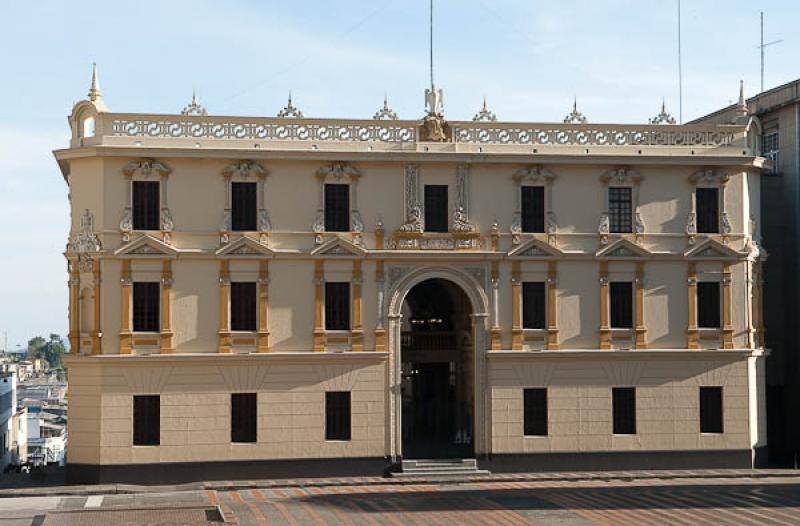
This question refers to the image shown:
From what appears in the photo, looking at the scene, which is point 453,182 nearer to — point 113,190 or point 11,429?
point 113,190

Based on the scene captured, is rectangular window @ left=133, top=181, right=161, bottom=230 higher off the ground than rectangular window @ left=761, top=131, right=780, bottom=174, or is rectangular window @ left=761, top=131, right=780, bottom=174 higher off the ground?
rectangular window @ left=761, top=131, right=780, bottom=174

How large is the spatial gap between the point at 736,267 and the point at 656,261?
3041mm

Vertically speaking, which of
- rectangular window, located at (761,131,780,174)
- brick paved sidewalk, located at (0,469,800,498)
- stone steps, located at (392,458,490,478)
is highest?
rectangular window, located at (761,131,780,174)

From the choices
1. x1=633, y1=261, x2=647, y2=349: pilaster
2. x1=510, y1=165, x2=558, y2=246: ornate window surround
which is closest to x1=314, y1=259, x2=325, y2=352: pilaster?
x1=510, y1=165, x2=558, y2=246: ornate window surround

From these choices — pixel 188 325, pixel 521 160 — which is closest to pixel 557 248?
pixel 521 160

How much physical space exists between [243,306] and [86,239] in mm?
5672

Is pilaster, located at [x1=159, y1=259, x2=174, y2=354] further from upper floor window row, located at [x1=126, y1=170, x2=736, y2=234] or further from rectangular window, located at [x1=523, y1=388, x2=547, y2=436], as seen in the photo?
rectangular window, located at [x1=523, y1=388, x2=547, y2=436]

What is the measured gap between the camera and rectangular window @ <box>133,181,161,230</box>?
38406 mm

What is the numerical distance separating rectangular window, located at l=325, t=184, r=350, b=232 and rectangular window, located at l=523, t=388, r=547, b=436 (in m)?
8.79

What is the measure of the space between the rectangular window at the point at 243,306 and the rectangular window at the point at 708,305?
16064mm

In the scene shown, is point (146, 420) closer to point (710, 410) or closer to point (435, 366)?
point (435, 366)

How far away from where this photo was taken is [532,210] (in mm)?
40688

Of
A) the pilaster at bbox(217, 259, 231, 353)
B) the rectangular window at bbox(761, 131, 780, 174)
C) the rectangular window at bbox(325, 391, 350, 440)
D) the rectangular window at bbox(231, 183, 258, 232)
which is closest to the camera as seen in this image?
the pilaster at bbox(217, 259, 231, 353)

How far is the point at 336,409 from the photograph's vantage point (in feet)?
129
